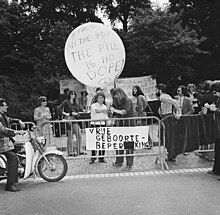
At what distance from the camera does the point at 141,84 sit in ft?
50.5

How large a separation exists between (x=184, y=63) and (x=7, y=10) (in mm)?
8795

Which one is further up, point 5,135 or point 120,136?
point 5,135

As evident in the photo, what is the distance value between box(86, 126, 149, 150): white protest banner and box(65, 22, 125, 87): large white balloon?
4.73ft

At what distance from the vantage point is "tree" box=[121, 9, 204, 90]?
15.6 metres

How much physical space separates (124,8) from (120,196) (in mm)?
15726

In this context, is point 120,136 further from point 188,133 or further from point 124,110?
point 188,133

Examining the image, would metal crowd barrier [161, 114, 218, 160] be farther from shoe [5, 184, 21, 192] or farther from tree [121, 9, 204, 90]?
tree [121, 9, 204, 90]

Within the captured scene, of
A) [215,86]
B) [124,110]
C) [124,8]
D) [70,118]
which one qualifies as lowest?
[70,118]

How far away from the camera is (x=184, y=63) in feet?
57.0

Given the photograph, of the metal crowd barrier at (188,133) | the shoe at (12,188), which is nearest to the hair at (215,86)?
the metal crowd barrier at (188,133)

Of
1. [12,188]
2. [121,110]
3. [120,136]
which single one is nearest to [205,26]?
[121,110]

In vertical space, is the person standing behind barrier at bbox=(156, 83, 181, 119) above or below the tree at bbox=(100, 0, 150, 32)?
below

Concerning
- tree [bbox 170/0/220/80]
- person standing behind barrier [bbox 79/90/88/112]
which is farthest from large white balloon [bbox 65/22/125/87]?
tree [bbox 170/0/220/80]

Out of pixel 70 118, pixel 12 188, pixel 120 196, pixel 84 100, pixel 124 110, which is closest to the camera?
pixel 120 196
